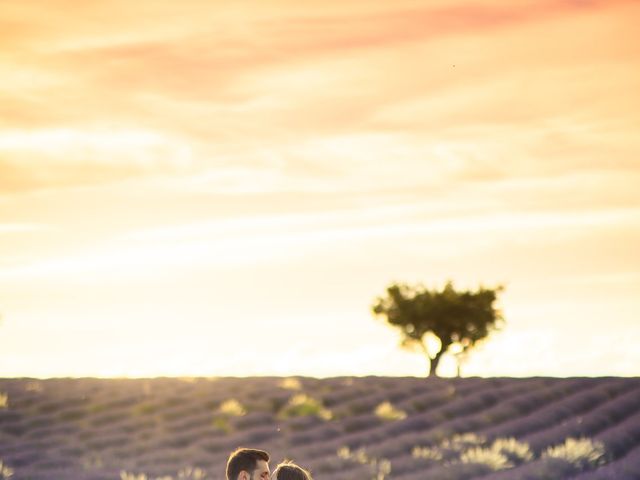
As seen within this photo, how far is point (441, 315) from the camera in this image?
3444 cm

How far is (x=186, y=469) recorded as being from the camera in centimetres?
1536

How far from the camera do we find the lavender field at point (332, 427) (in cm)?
1508

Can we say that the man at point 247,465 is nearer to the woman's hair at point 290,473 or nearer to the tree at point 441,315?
the woman's hair at point 290,473

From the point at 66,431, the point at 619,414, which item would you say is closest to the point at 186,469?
the point at 66,431

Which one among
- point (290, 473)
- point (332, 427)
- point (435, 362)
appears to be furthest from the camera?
point (435, 362)

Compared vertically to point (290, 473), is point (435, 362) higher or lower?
higher

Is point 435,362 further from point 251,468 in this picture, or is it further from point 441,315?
point 251,468

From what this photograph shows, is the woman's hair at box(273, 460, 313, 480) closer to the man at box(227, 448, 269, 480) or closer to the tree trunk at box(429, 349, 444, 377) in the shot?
the man at box(227, 448, 269, 480)

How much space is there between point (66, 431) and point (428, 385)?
22.5 ft

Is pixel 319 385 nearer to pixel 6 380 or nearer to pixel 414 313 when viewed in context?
pixel 6 380

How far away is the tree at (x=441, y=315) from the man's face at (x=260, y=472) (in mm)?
27839

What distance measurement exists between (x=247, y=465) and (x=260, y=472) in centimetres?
8

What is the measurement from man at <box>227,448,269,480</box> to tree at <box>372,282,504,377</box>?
27.9 meters

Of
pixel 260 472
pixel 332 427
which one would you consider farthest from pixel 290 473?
pixel 332 427
